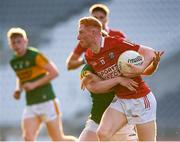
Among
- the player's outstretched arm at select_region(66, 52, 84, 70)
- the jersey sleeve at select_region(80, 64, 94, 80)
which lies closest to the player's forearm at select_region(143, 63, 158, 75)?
the jersey sleeve at select_region(80, 64, 94, 80)

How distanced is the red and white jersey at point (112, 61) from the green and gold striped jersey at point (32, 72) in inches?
118

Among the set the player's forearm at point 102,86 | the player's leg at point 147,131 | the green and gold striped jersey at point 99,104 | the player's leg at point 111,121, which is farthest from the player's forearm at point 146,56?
the green and gold striped jersey at point 99,104

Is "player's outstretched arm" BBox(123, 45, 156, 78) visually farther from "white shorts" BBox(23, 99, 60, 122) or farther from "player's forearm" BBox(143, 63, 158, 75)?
"white shorts" BBox(23, 99, 60, 122)

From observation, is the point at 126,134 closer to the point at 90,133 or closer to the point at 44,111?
the point at 90,133

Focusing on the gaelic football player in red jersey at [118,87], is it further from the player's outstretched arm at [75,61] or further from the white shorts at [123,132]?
the player's outstretched arm at [75,61]

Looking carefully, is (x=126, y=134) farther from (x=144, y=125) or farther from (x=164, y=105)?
(x=164, y=105)

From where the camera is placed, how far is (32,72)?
10.4m

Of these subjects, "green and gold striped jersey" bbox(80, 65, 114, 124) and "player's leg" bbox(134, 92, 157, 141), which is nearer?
"player's leg" bbox(134, 92, 157, 141)

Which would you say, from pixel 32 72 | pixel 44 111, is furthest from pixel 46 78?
pixel 44 111

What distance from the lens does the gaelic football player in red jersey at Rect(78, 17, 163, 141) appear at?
731 centimetres

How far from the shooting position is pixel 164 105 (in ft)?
38.5

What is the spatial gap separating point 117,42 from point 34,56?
3088mm

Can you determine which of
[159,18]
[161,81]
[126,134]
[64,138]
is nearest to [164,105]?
[161,81]

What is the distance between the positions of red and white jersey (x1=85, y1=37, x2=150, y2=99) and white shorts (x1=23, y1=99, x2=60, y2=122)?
3.00m
